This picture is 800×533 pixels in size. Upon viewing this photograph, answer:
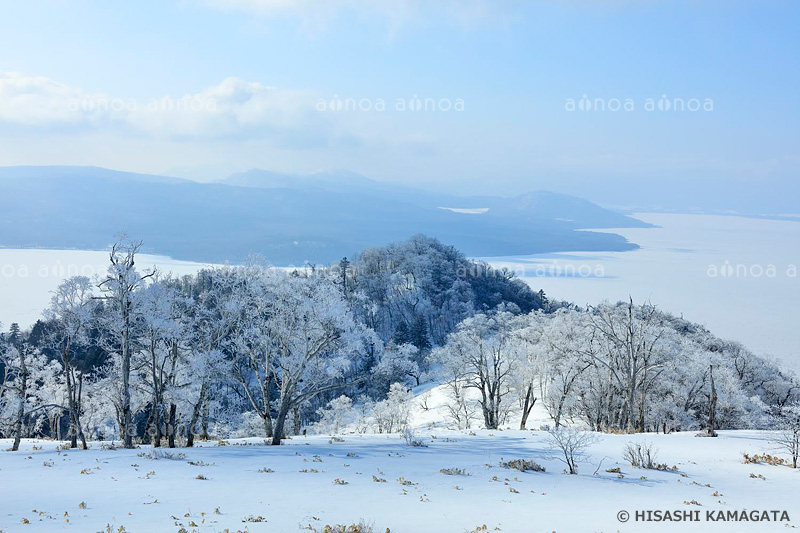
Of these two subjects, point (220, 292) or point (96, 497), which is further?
point (220, 292)

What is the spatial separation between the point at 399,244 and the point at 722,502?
173690 millimetres

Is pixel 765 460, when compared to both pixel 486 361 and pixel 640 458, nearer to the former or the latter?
pixel 640 458

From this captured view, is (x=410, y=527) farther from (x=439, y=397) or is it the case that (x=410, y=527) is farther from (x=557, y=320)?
(x=439, y=397)

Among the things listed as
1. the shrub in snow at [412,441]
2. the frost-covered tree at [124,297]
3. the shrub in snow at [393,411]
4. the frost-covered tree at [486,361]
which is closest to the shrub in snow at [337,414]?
the shrub in snow at [393,411]

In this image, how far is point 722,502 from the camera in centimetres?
1495

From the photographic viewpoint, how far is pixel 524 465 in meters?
19.1

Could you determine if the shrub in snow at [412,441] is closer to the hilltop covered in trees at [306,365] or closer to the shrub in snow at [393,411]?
the hilltop covered in trees at [306,365]

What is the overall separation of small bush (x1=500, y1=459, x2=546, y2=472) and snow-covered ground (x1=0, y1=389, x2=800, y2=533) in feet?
1.20

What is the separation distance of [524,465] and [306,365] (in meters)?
12.8

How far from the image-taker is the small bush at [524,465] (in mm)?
18875

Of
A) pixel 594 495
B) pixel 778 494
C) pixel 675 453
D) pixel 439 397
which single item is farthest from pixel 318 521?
pixel 439 397

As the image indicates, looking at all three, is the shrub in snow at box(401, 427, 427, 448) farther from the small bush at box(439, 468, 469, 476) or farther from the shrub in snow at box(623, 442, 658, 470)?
the shrub in snow at box(623, 442, 658, 470)

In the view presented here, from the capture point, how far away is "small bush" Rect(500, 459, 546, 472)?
18875 millimetres

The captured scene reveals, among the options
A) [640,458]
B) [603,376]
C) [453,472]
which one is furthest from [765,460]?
[603,376]
